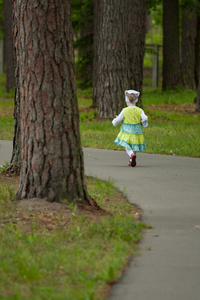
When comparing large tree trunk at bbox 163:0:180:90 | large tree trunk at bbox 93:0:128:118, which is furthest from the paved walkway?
large tree trunk at bbox 163:0:180:90

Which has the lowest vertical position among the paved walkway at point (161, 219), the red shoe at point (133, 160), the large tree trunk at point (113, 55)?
the paved walkway at point (161, 219)

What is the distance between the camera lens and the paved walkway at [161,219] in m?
4.38

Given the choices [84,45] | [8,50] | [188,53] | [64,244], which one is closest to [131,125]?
[64,244]

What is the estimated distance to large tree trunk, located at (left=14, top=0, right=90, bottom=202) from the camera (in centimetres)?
627

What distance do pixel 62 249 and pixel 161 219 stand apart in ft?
5.19

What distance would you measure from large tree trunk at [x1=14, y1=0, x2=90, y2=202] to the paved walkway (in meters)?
1.03

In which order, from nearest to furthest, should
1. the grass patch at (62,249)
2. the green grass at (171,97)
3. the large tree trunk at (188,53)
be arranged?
the grass patch at (62,249) → the green grass at (171,97) → the large tree trunk at (188,53)

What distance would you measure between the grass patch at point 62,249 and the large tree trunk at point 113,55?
8745mm

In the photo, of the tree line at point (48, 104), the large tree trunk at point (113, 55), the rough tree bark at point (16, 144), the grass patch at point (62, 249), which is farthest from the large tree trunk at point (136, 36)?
the tree line at point (48, 104)

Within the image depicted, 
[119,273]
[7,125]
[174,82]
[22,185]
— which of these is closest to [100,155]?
[22,185]

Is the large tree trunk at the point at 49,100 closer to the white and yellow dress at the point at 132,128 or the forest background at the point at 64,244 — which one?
the forest background at the point at 64,244

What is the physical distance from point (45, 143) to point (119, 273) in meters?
2.11

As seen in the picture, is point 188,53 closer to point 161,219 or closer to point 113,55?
point 113,55

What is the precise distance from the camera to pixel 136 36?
1673 cm
